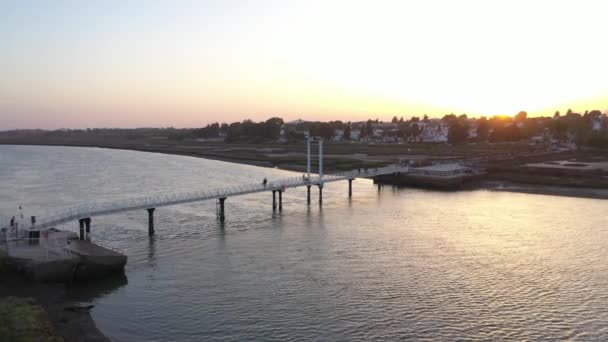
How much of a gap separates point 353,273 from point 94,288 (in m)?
11.8

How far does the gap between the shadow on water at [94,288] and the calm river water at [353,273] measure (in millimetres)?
89

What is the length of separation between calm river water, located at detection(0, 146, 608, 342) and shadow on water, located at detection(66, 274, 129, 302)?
0.09 m

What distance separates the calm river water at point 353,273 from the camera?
18812 mm

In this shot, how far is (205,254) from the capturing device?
27703mm

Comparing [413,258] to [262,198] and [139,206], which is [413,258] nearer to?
[139,206]

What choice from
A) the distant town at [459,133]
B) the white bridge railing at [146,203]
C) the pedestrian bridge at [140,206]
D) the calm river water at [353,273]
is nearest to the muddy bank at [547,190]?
the calm river water at [353,273]

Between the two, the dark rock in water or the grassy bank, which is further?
the dark rock in water

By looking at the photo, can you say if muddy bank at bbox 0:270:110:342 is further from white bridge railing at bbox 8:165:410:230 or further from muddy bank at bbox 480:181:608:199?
muddy bank at bbox 480:181:608:199

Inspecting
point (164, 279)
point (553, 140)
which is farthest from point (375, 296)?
point (553, 140)

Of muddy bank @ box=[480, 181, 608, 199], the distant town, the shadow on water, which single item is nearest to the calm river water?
the shadow on water

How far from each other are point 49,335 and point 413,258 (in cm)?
1806

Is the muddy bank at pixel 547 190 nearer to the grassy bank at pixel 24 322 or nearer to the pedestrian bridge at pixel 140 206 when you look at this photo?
the pedestrian bridge at pixel 140 206

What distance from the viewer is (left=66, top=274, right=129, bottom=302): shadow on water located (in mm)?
21078

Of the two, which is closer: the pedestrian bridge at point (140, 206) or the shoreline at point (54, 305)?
the shoreline at point (54, 305)
